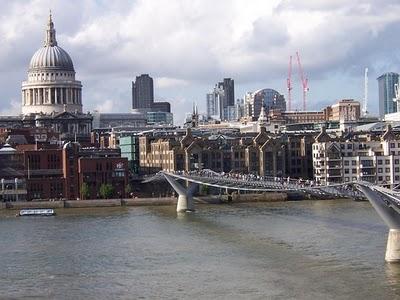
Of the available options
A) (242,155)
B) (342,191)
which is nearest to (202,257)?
(342,191)

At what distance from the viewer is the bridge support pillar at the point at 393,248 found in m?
25.7

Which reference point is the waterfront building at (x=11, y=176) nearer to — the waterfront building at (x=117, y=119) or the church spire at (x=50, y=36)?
the church spire at (x=50, y=36)

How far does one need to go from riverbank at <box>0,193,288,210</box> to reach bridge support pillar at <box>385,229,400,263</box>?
89.9 feet

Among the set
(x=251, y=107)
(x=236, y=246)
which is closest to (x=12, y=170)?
(x=236, y=246)

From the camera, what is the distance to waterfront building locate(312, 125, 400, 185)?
2334 inches

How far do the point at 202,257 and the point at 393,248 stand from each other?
208 inches

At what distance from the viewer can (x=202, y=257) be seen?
28469 mm

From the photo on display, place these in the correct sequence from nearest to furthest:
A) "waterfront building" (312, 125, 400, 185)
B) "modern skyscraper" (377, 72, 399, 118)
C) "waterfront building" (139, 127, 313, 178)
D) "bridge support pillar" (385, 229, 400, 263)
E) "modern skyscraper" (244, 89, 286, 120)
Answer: "bridge support pillar" (385, 229, 400, 263)
"waterfront building" (312, 125, 400, 185)
"waterfront building" (139, 127, 313, 178)
"modern skyscraper" (244, 89, 286, 120)
"modern skyscraper" (377, 72, 399, 118)

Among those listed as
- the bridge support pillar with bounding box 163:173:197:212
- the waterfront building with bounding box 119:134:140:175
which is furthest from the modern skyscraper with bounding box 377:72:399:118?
the bridge support pillar with bounding box 163:173:197:212

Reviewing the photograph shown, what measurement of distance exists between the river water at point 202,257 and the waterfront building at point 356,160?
1583 centimetres

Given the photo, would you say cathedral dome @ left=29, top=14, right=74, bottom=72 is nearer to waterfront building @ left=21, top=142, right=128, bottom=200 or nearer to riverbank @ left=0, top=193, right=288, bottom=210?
waterfront building @ left=21, top=142, right=128, bottom=200

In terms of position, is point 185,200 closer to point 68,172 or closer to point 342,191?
point 68,172

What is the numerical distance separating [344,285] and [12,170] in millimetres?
36505

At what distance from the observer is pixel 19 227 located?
39.8m
